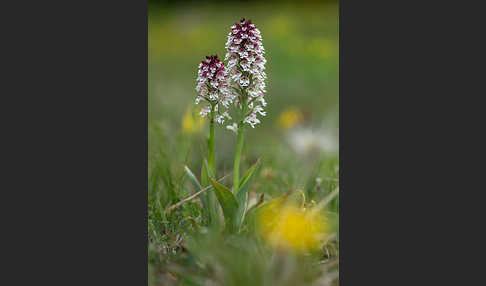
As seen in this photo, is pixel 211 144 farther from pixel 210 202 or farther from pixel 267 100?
pixel 267 100

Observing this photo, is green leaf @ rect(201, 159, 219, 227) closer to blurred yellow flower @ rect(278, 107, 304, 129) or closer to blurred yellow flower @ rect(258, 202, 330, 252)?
blurred yellow flower @ rect(258, 202, 330, 252)

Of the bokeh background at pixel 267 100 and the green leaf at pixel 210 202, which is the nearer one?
the green leaf at pixel 210 202

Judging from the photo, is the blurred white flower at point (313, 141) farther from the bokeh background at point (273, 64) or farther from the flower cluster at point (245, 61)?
the flower cluster at point (245, 61)

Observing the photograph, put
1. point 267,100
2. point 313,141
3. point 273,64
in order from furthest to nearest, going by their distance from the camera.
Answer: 1. point 273,64
2. point 267,100
3. point 313,141


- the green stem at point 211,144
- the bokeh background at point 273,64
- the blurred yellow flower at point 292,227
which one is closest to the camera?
the blurred yellow flower at point 292,227

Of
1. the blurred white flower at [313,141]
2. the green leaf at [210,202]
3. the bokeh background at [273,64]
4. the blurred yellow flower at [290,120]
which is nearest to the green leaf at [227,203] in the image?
the green leaf at [210,202]

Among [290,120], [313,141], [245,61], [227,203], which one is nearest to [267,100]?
[290,120]
